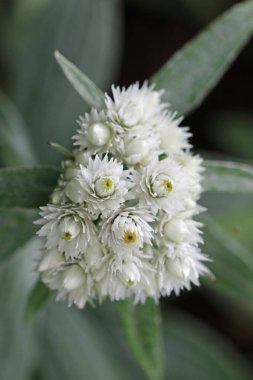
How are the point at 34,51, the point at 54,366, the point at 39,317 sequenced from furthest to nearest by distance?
1. the point at 34,51
2. the point at 54,366
3. the point at 39,317

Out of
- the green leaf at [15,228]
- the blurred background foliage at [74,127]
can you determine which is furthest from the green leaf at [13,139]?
the green leaf at [15,228]

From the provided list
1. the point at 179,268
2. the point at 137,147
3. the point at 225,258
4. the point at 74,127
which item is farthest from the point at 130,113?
the point at 74,127

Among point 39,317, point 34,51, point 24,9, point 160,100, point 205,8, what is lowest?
point 39,317

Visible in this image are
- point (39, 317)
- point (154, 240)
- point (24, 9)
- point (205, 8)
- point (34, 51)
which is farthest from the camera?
point (205, 8)

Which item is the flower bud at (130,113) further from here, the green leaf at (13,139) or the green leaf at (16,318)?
the green leaf at (16,318)

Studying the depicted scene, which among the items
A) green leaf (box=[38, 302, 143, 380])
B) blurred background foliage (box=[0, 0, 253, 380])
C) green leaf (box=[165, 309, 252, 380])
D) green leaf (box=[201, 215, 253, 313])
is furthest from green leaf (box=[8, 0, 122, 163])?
green leaf (box=[201, 215, 253, 313])

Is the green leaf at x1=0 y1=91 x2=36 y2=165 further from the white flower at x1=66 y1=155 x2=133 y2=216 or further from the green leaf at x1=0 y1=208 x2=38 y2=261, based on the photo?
the white flower at x1=66 y1=155 x2=133 y2=216

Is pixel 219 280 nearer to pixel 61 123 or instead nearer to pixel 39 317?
pixel 39 317

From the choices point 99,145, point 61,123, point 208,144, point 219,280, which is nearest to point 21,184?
point 99,145
